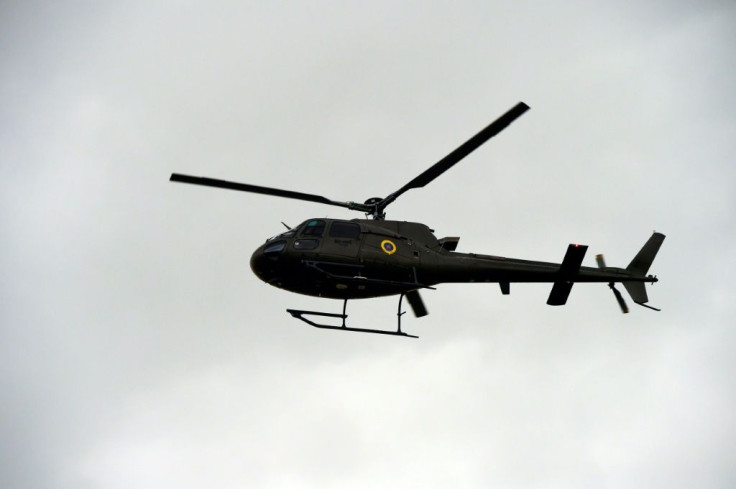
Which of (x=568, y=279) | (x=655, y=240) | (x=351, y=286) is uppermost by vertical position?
(x=655, y=240)

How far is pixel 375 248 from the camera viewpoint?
16688 mm

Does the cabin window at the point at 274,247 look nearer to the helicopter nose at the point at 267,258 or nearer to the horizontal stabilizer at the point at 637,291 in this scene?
the helicopter nose at the point at 267,258

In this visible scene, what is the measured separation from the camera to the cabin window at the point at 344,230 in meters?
16.8

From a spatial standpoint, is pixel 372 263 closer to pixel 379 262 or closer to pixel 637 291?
pixel 379 262

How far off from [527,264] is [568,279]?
1246mm

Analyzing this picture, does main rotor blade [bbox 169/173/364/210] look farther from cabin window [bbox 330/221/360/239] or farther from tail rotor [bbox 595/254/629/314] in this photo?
tail rotor [bbox 595/254/629/314]

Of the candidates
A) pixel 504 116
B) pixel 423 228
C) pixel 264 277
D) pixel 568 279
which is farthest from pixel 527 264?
pixel 264 277

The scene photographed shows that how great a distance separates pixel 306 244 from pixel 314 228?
1.94ft

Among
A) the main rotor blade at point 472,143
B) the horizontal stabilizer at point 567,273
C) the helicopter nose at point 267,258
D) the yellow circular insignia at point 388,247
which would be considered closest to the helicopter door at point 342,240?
the yellow circular insignia at point 388,247

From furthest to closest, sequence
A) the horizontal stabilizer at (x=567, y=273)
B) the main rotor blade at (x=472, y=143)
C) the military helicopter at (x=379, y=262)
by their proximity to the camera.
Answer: the horizontal stabilizer at (x=567, y=273) < the military helicopter at (x=379, y=262) < the main rotor blade at (x=472, y=143)

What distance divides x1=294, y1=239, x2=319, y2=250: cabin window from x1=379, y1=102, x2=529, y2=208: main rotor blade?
8.62ft

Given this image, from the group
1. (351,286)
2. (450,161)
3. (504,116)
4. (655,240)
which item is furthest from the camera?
(655,240)

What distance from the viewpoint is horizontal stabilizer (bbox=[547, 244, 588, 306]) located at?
17.6m

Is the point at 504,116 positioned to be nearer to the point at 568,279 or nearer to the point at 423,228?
the point at 423,228
